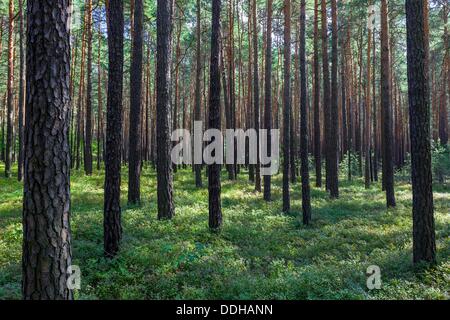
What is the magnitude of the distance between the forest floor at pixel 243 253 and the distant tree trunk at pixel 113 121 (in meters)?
1.08

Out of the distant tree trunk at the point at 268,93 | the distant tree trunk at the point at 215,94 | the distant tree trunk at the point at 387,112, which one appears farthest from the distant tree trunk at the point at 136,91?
the distant tree trunk at the point at 387,112

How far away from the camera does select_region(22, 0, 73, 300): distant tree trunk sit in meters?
3.80

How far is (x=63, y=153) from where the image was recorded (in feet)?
12.9

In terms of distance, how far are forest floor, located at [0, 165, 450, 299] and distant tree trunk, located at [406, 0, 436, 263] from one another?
740mm

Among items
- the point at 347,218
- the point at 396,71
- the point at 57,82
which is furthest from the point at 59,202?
the point at 396,71

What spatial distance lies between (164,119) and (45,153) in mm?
7858

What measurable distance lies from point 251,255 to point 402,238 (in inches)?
185

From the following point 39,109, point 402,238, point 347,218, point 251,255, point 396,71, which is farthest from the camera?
point 396,71

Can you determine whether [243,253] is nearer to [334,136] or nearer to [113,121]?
[113,121]

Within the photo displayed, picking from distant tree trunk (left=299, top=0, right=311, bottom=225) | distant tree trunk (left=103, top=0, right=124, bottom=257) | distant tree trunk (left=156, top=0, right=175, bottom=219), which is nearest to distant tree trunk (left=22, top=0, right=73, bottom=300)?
distant tree trunk (left=103, top=0, right=124, bottom=257)

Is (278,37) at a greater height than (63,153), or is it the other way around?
(278,37)
